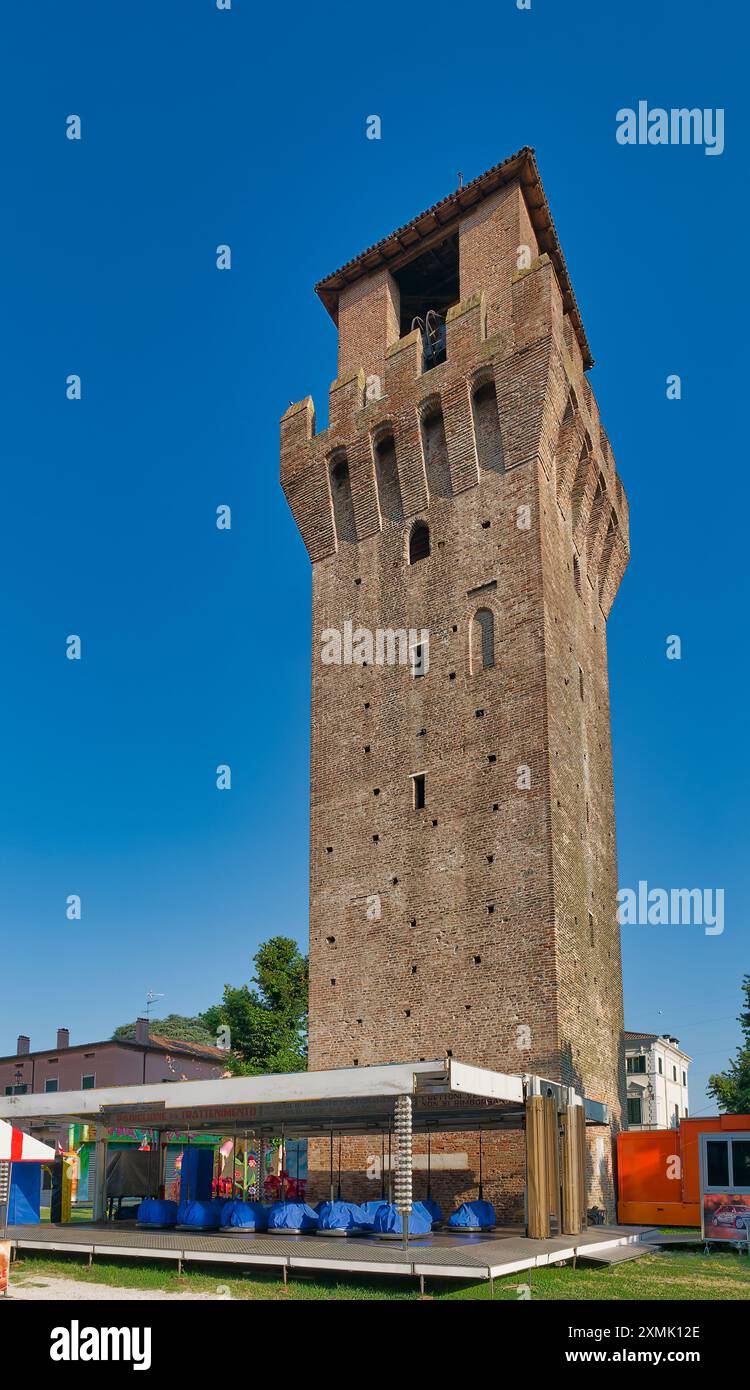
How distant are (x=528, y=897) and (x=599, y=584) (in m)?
12.9

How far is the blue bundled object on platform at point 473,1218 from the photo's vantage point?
2194cm

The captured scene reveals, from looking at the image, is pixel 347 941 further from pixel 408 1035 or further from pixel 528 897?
pixel 528 897

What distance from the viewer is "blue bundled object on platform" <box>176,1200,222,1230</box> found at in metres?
22.6

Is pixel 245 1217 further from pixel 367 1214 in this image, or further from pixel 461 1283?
pixel 461 1283

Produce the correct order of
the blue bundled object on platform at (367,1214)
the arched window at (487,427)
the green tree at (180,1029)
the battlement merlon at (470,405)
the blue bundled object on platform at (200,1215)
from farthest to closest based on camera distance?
the green tree at (180,1029) < the arched window at (487,427) < the battlement merlon at (470,405) < the blue bundled object on platform at (200,1215) < the blue bundled object on platform at (367,1214)

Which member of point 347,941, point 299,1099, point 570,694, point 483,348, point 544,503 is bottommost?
point 299,1099

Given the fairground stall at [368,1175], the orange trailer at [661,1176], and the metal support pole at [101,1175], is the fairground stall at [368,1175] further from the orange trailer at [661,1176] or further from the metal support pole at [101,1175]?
the orange trailer at [661,1176]

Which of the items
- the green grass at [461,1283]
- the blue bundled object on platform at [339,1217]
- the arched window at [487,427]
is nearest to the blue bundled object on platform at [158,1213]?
the green grass at [461,1283]

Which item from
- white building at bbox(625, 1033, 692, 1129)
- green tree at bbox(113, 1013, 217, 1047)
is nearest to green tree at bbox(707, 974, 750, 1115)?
white building at bbox(625, 1033, 692, 1129)

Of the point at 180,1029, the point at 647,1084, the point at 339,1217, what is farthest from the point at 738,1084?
the point at 180,1029

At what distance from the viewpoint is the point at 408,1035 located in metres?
27.7

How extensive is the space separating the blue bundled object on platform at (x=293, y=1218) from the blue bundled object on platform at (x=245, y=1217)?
0.62 metres

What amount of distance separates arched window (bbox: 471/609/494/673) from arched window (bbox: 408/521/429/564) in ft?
8.86
